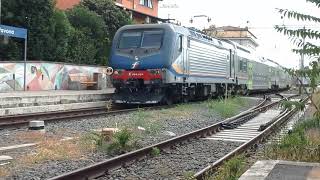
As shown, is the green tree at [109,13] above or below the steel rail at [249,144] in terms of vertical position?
above

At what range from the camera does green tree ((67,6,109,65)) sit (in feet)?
112

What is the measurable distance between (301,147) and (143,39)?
42.3ft

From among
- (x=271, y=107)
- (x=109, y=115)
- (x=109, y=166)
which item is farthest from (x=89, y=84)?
(x=109, y=166)

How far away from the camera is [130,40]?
21422 mm

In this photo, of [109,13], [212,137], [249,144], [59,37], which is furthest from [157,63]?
[109,13]

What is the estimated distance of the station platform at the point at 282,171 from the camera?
680 cm

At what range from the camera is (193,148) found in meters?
11.5

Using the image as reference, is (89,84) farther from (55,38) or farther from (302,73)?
(302,73)

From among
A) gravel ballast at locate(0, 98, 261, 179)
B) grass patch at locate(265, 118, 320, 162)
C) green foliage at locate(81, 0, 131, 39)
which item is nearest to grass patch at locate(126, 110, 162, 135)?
gravel ballast at locate(0, 98, 261, 179)

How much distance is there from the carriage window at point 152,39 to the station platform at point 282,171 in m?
13.3

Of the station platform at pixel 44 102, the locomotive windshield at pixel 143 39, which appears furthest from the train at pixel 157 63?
the station platform at pixel 44 102

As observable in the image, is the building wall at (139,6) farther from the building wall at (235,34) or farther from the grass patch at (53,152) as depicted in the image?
the grass patch at (53,152)

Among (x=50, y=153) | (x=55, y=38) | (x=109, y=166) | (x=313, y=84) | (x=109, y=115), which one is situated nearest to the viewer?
(x=313, y=84)

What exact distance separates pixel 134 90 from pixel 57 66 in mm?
8628
